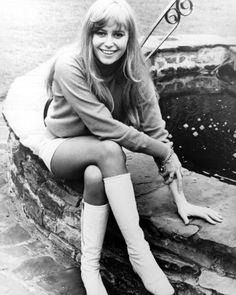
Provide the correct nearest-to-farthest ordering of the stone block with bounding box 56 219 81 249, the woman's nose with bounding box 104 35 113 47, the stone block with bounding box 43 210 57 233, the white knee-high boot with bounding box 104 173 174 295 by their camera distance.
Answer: the white knee-high boot with bounding box 104 173 174 295 → the woman's nose with bounding box 104 35 113 47 → the stone block with bounding box 56 219 81 249 → the stone block with bounding box 43 210 57 233

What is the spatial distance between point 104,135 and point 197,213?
525 millimetres

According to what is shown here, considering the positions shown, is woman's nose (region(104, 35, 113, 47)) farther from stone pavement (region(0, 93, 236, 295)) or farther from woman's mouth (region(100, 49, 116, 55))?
stone pavement (region(0, 93, 236, 295))

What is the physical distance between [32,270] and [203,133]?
176 centimetres

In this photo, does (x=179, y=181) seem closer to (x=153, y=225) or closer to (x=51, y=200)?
(x=153, y=225)

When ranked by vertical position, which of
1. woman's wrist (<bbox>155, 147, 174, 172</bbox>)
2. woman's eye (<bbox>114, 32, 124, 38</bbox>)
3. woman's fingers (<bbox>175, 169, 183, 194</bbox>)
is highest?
woman's eye (<bbox>114, 32, 124, 38</bbox>)

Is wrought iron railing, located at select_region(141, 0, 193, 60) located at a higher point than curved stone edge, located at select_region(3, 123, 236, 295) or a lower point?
higher

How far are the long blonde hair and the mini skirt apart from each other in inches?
10.7

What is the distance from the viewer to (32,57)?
5781 mm

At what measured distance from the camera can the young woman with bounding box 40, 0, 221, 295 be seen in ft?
7.24

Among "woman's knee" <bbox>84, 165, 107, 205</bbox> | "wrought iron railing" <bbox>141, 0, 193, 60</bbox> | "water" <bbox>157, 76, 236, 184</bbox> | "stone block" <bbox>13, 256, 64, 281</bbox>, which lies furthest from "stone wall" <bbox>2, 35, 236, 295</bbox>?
"wrought iron railing" <bbox>141, 0, 193, 60</bbox>

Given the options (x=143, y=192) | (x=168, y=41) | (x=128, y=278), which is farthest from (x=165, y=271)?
(x=168, y=41)

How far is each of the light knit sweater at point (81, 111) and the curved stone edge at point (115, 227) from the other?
286 millimetres

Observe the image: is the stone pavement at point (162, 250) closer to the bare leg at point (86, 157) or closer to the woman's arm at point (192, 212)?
the woman's arm at point (192, 212)

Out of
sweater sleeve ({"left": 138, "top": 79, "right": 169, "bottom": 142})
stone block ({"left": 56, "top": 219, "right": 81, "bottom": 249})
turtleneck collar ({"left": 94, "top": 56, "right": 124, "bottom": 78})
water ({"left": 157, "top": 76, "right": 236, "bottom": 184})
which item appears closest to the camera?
turtleneck collar ({"left": 94, "top": 56, "right": 124, "bottom": 78})
